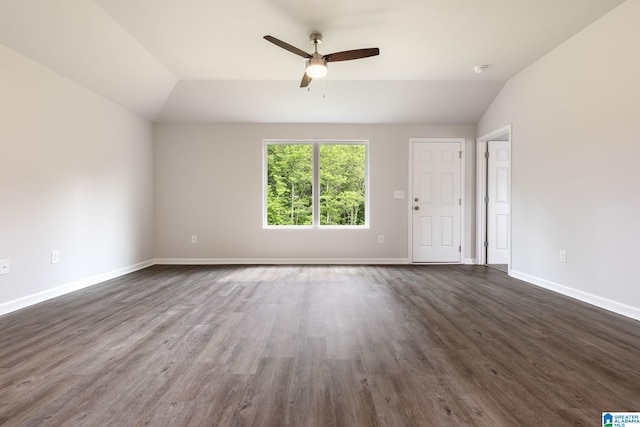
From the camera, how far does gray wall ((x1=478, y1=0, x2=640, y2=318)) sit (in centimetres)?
269

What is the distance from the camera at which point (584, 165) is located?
3.12m

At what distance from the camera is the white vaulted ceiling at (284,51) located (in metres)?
2.76

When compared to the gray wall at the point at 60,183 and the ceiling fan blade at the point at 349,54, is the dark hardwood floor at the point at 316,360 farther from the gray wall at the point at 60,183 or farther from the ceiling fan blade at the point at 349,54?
the ceiling fan blade at the point at 349,54

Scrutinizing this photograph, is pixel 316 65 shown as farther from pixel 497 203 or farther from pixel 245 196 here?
pixel 497 203

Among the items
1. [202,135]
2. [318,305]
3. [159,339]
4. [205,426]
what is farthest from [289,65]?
[205,426]

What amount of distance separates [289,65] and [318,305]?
302 cm

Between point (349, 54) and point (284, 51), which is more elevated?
point (284, 51)

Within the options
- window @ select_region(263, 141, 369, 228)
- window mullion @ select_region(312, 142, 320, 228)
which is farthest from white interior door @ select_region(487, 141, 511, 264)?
window mullion @ select_region(312, 142, 320, 228)

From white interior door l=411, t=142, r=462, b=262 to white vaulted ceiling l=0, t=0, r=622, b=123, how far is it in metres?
0.85

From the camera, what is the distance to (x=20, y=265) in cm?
290

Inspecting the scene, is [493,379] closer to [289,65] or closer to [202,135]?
[289,65]

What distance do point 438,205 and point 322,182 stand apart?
82.5 inches

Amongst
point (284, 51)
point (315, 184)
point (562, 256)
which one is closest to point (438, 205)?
point (562, 256)

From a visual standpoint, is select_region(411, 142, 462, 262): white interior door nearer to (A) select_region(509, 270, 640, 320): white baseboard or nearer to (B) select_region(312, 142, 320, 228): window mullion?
(A) select_region(509, 270, 640, 320): white baseboard
